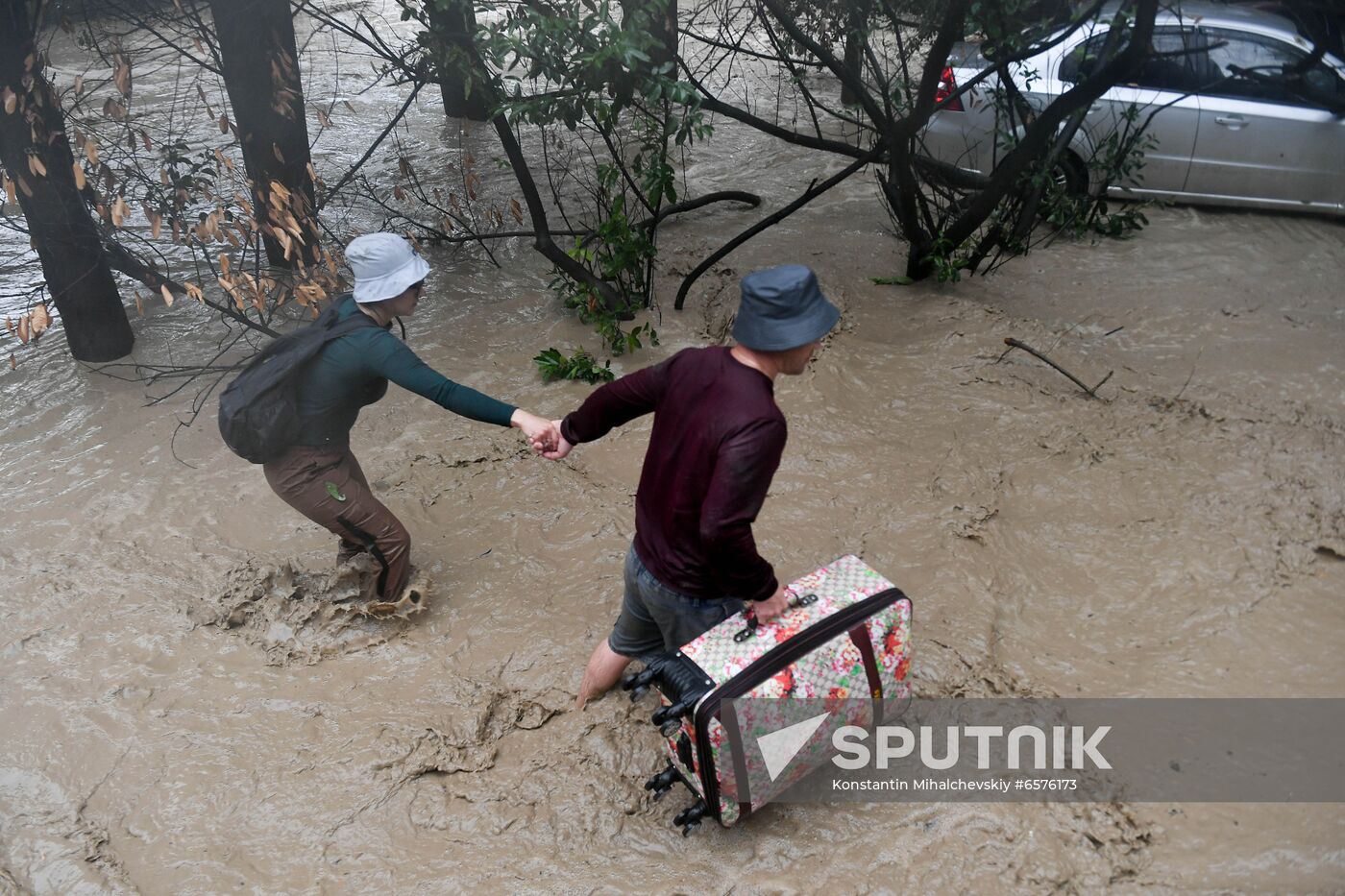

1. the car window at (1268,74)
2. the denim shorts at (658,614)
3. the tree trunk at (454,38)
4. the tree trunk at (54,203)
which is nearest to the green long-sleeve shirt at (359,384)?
the denim shorts at (658,614)

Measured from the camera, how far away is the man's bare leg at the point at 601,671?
3453mm

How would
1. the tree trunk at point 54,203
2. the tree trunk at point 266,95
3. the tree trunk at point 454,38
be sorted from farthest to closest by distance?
the tree trunk at point 266,95 < the tree trunk at point 454,38 < the tree trunk at point 54,203

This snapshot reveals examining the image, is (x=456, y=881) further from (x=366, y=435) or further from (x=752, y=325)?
(x=366, y=435)

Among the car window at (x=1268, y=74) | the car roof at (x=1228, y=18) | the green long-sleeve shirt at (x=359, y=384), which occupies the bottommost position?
the green long-sleeve shirt at (x=359, y=384)

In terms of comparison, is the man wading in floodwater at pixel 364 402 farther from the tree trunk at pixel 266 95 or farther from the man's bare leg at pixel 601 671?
the tree trunk at pixel 266 95

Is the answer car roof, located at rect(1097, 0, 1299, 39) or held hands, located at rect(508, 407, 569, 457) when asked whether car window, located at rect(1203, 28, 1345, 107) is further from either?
held hands, located at rect(508, 407, 569, 457)

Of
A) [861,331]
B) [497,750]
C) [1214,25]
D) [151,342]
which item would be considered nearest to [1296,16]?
[1214,25]

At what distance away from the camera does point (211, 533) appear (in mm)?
4656

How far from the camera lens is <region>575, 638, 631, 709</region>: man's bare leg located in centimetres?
345

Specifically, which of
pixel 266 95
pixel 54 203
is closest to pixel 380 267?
pixel 54 203

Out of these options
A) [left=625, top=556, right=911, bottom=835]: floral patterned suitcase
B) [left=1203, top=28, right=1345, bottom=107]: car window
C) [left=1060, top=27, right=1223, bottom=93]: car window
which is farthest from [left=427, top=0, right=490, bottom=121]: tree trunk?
[left=1203, top=28, right=1345, bottom=107]: car window

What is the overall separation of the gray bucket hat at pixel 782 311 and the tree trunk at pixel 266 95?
3830 mm

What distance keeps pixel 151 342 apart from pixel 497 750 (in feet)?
13.8

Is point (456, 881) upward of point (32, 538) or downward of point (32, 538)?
downward
